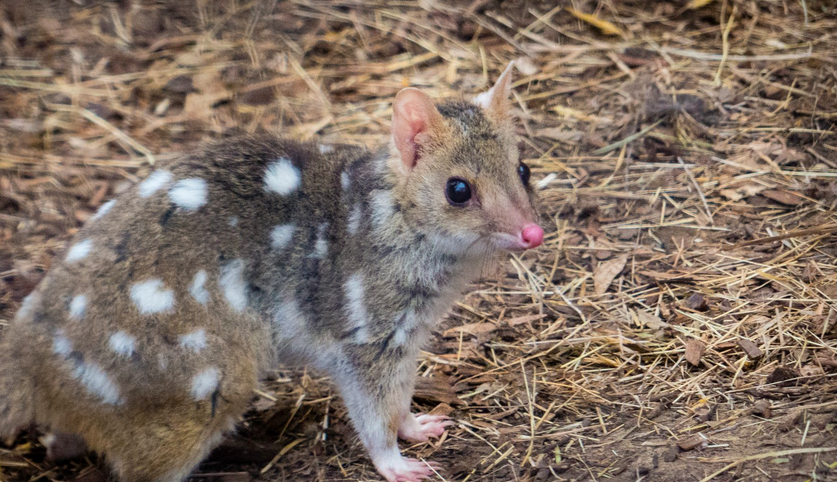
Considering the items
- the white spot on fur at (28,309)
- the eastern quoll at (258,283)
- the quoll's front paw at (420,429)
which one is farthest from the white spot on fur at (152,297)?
the quoll's front paw at (420,429)

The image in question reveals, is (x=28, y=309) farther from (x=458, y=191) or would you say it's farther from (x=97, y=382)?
(x=458, y=191)

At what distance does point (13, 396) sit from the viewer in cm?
363

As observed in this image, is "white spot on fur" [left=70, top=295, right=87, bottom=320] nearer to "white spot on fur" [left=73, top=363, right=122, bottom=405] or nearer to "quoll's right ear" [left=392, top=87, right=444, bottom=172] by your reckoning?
"white spot on fur" [left=73, top=363, right=122, bottom=405]

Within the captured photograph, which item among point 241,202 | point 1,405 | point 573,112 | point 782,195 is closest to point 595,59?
point 573,112

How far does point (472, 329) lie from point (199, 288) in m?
1.89

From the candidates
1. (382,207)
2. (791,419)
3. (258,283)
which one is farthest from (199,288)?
(791,419)

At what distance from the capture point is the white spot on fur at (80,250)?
Answer: 143 inches

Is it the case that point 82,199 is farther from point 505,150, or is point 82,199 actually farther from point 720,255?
point 720,255

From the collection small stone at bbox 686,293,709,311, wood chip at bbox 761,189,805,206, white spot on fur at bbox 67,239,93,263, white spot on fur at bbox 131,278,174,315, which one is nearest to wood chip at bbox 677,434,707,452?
small stone at bbox 686,293,709,311

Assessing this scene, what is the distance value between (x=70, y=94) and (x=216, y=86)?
1174 millimetres

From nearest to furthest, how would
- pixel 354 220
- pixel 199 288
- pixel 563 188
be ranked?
pixel 199 288 < pixel 354 220 < pixel 563 188

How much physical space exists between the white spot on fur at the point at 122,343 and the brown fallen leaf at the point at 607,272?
2750 mm

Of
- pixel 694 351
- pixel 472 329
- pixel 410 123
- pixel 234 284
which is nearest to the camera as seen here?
pixel 234 284

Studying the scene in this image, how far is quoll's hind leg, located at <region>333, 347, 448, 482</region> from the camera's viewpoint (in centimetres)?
398
